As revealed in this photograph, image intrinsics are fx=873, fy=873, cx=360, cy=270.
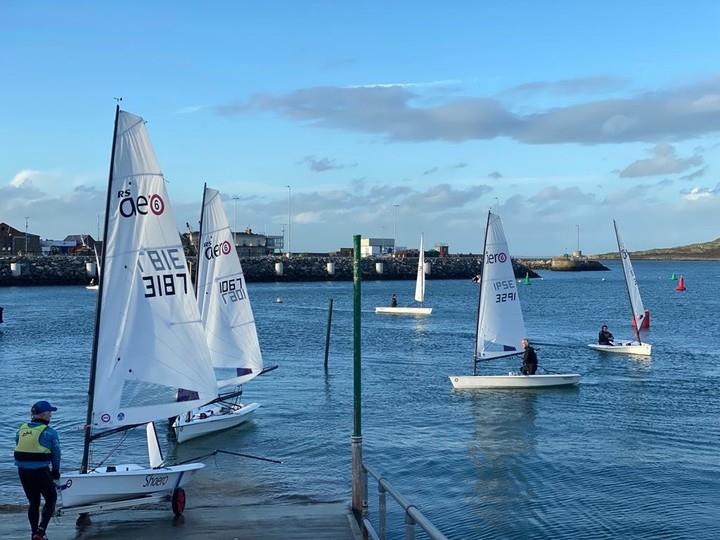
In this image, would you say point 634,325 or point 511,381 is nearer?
point 511,381

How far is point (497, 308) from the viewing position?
34625 millimetres

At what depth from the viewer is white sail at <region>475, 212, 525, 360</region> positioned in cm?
3438

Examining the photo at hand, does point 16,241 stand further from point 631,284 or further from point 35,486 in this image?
point 35,486

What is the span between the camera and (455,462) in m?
21.8

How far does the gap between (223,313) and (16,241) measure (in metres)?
161

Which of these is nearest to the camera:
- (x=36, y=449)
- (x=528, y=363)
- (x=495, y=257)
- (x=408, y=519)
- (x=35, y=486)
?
(x=408, y=519)

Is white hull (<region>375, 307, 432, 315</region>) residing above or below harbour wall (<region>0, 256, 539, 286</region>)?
below

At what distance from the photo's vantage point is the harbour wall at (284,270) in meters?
131

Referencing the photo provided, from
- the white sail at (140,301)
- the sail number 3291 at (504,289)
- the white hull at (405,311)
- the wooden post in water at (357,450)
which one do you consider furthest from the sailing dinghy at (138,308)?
the white hull at (405,311)

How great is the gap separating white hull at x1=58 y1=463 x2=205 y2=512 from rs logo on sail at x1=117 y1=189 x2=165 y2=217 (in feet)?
13.4

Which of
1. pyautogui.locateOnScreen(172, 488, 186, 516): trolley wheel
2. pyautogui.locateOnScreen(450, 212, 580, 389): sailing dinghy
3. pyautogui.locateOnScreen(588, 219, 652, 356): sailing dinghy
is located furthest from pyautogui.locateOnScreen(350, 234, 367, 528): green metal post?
Result: pyautogui.locateOnScreen(588, 219, 652, 356): sailing dinghy

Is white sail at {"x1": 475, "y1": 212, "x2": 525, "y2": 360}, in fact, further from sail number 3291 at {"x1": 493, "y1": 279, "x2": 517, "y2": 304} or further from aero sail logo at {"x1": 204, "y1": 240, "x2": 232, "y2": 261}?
aero sail logo at {"x1": 204, "y1": 240, "x2": 232, "y2": 261}

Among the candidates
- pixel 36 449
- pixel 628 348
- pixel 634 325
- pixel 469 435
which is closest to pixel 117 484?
pixel 36 449

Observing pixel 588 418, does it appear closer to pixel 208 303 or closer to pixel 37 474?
pixel 208 303
